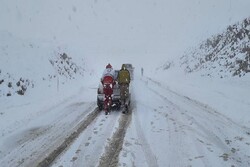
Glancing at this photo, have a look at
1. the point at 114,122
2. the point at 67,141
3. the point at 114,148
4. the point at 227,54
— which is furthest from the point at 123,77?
the point at 227,54

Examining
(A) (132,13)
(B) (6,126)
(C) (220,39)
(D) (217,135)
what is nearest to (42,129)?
(B) (6,126)

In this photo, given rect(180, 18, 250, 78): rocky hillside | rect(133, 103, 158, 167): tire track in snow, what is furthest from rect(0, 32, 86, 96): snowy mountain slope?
rect(180, 18, 250, 78): rocky hillside

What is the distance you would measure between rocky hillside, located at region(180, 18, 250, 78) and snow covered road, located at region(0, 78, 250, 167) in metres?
10.7

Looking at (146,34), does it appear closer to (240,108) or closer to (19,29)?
(19,29)

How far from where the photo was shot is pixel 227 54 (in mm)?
27344

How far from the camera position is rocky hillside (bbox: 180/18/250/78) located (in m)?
23.0

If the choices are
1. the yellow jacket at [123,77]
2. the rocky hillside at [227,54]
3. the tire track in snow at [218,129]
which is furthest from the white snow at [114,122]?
the yellow jacket at [123,77]

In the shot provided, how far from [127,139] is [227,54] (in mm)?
20676

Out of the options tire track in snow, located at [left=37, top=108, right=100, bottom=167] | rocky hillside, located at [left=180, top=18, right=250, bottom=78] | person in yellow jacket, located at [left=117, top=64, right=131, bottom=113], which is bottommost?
tire track in snow, located at [left=37, top=108, right=100, bottom=167]

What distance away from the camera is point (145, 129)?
10.2 m

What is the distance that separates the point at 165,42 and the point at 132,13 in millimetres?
41289

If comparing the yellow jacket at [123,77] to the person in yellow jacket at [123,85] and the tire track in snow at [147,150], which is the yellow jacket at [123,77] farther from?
the tire track in snow at [147,150]

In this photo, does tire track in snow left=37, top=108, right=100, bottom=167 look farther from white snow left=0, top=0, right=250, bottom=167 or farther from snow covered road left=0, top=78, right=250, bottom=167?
white snow left=0, top=0, right=250, bottom=167

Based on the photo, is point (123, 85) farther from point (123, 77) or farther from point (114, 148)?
point (114, 148)
